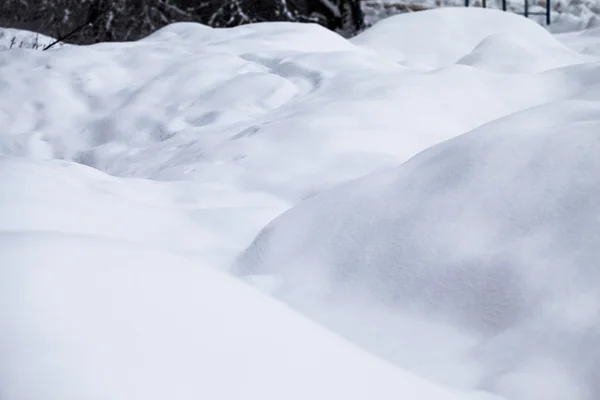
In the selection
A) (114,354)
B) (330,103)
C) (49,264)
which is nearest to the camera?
(114,354)

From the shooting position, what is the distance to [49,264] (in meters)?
0.78

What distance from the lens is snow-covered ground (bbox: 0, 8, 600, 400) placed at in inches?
28.1

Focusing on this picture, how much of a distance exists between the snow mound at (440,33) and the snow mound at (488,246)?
2842mm

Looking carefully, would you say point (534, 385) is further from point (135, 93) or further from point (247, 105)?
point (135, 93)

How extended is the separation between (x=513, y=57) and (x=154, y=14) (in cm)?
660

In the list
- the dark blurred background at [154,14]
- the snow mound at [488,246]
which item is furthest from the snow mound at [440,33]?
the dark blurred background at [154,14]

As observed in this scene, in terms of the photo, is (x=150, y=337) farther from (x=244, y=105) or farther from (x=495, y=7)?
(x=495, y=7)

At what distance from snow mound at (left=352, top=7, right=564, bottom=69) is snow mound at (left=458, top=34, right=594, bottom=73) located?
0.80 metres

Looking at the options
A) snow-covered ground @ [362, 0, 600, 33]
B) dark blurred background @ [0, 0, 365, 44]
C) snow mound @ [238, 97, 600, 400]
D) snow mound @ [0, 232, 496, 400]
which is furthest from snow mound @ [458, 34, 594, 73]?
snow-covered ground @ [362, 0, 600, 33]

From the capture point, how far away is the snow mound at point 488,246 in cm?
105

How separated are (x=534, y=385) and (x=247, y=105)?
2.60m

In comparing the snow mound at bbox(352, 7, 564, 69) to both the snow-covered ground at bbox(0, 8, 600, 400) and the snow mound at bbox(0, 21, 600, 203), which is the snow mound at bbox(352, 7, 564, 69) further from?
the snow-covered ground at bbox(0, 8, 600, 400)

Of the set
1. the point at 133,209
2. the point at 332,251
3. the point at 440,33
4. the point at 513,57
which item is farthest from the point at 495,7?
the point at 332,251

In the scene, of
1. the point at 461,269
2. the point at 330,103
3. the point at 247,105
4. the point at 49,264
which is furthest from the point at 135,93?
the point at 49,264
